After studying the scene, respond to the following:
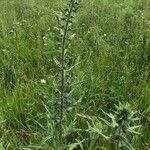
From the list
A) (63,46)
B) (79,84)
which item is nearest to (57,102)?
(79,84)

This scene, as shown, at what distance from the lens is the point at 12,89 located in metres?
3.71

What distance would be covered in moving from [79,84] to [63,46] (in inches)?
14.8

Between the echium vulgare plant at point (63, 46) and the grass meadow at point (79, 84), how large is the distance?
0.04 feet

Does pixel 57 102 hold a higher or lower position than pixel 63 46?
lower

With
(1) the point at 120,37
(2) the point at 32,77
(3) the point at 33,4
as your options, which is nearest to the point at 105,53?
(1) the point at 120,37

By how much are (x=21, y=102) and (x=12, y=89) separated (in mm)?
348

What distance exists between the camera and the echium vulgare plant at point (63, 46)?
7.07 ft

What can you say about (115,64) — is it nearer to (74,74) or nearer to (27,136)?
(74,74)

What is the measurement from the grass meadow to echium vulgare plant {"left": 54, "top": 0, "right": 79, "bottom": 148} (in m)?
0.01

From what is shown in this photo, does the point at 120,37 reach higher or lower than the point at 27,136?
higher

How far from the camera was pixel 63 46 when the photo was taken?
7.28ft

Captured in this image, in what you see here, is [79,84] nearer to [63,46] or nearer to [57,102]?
[57,102]

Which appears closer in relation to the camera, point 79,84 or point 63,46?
point 63,46

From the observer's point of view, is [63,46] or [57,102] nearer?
[63,46]
